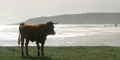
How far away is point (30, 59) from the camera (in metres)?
16.9

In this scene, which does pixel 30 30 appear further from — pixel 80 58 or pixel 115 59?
pixel 115 59

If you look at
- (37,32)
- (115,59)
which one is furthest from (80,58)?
(37,32)

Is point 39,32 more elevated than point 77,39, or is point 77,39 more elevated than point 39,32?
point 39,32

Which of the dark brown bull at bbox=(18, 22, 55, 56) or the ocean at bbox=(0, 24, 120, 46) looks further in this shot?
the ocean at bbox=(0, 24, 120, 46)

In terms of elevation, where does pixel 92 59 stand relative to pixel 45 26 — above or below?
below

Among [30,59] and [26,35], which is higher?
[26,35]

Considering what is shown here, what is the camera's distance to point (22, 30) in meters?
18.8

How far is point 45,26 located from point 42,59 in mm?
2414

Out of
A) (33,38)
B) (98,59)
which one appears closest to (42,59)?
(33,38)

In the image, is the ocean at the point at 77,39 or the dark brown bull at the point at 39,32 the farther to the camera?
the ocean at the point at 77,39

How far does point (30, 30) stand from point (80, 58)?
377 centimetres

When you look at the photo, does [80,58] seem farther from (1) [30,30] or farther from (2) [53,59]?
(1) [30,30]

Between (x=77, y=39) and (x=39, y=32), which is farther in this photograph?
(x=77, y=39)

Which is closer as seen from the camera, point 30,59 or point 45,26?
point 30,59
